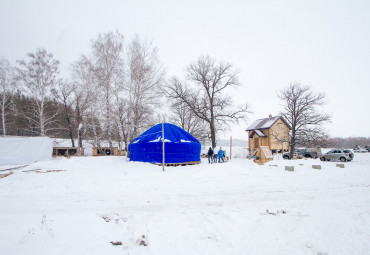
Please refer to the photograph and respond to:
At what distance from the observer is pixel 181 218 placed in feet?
14.1

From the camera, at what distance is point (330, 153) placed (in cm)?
2144

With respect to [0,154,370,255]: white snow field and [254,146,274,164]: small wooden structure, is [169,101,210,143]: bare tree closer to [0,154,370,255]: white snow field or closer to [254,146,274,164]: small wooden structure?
[254,146,274,164]: small wooden structure

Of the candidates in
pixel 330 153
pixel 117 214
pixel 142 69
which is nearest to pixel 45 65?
pixel 142 69

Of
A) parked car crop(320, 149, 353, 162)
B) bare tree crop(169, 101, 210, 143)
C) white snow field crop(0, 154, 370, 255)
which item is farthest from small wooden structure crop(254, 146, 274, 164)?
bare tree crop(169, 101, 210, 143)

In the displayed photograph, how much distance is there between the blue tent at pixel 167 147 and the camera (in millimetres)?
14406

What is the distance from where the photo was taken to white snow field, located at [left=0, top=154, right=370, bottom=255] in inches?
124

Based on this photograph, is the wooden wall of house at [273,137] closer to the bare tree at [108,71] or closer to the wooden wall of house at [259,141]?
the wooden wall of house at [259,141]

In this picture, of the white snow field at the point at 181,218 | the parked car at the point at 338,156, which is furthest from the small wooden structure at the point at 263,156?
the white snow field at the point at 181,218

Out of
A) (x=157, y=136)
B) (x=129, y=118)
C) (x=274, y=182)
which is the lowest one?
(x=274, y=182)

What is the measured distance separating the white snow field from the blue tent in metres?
6.58

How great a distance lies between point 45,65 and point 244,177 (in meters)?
21.0

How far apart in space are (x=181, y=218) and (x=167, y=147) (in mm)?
10184

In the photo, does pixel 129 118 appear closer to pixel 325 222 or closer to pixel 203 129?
pixel 325 222

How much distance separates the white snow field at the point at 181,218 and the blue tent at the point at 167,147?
6.58 meters
